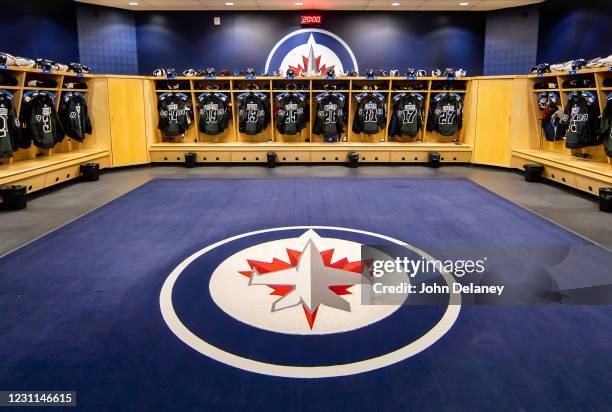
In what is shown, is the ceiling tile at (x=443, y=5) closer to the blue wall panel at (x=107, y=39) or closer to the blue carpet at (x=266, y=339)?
the blue carpet at (x=266, y=339)

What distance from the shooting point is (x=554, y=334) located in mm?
2256

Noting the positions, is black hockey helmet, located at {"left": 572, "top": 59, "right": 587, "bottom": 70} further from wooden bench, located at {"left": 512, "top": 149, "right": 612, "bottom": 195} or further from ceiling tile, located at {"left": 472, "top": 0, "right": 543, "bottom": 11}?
ceiling tile, located at {"left": 472, "top": 0, "right": 543, "bottom": 11}

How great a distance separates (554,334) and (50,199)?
5.19 m

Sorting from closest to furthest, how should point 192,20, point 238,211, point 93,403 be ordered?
point 93,403 < point 238,211 < point 192,20

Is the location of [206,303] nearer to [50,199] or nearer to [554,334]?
[554,334]

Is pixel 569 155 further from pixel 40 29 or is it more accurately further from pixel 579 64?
pixel 40 29

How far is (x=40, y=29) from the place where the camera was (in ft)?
25.0

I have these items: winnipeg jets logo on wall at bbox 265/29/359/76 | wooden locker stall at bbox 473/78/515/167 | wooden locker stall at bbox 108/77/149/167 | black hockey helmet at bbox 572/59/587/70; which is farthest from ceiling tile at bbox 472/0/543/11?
wooden locker stall at bbox 108/77/149/167

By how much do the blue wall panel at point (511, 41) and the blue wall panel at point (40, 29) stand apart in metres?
8.05

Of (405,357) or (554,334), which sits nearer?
(405,357)

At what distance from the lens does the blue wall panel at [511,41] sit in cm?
862

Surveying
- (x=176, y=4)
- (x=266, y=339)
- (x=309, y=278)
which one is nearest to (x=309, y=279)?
(x=309, y=278)

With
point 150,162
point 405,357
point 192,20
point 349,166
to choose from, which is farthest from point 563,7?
point 405,357

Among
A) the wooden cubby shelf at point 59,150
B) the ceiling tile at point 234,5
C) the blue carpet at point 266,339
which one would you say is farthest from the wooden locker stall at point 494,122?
the wooden cubby shelf at point 59,150
